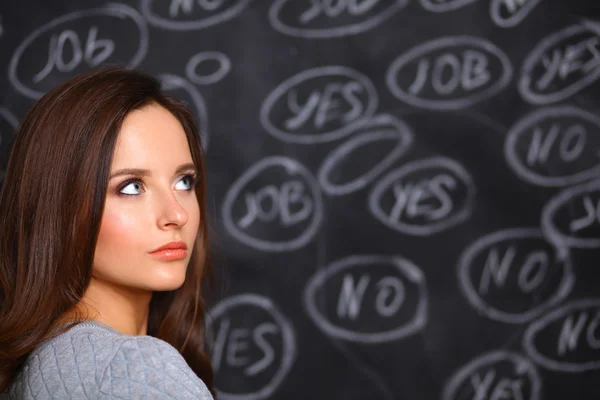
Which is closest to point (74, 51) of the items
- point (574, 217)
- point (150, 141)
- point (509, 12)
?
point (150, 141)

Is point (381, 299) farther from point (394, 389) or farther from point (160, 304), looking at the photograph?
point (160, 304)

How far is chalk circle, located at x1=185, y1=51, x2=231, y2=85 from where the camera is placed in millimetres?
1771

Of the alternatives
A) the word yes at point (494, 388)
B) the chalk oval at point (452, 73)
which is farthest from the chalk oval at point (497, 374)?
the chalk oval at point (452, 73)

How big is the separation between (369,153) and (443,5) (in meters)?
0.38

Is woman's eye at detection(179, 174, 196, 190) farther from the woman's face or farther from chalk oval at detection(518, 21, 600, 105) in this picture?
chalk oval at detection(518, 21, 600, 105)

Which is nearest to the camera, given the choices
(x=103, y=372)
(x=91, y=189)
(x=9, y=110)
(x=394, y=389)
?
(x=103, y=372)

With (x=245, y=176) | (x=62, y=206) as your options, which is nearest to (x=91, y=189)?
(x=62, y=206)

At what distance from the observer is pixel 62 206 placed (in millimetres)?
1017

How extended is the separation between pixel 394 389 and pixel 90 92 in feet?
3.28

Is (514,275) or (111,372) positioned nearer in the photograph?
(111,372)

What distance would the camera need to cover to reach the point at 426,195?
1.68 m

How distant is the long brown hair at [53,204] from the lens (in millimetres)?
1010

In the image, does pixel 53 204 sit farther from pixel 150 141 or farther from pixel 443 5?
pixel 443 5

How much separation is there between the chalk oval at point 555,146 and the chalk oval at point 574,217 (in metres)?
0.03
